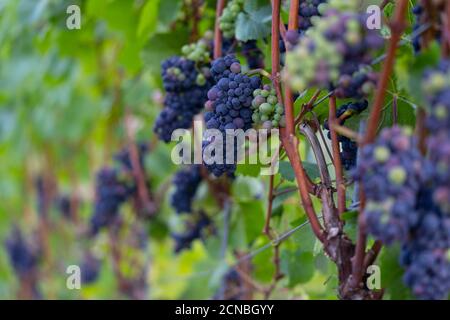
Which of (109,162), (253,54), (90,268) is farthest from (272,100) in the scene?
(90,268)

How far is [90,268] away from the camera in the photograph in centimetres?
376

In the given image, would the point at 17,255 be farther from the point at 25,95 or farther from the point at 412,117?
the point at 412,117

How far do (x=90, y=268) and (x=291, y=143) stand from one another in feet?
9.07

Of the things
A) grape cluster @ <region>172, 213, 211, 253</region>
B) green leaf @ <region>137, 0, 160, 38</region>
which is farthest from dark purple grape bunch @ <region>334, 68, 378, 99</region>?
grape cluster @ <region>172, 213, 211, 253</region>

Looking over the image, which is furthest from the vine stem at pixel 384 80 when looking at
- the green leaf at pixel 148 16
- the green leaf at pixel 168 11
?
the green leaf at pixel 148 16

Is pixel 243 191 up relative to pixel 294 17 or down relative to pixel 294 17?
down

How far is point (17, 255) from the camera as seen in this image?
14.5ft

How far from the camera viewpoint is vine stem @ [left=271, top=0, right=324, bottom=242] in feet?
3.61

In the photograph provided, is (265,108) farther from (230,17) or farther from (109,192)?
(109,192)

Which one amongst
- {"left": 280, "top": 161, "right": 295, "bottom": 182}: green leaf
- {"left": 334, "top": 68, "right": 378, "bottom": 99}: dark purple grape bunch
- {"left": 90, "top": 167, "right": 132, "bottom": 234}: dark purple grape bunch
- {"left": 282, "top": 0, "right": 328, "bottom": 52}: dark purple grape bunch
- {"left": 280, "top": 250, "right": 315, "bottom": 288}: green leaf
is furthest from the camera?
{"left": 90, "top": 167, "right": 132, "bottom": 234}: dark purple grape bunch

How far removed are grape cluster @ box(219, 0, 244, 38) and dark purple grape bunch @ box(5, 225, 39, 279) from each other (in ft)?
10.4

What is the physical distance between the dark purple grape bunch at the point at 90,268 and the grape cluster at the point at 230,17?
2.36m

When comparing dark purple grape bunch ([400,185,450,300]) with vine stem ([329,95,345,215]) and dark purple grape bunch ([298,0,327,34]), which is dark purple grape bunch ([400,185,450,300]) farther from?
dark purple grape bunch ([298,0,327,34])

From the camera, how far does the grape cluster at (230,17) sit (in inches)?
61.0
